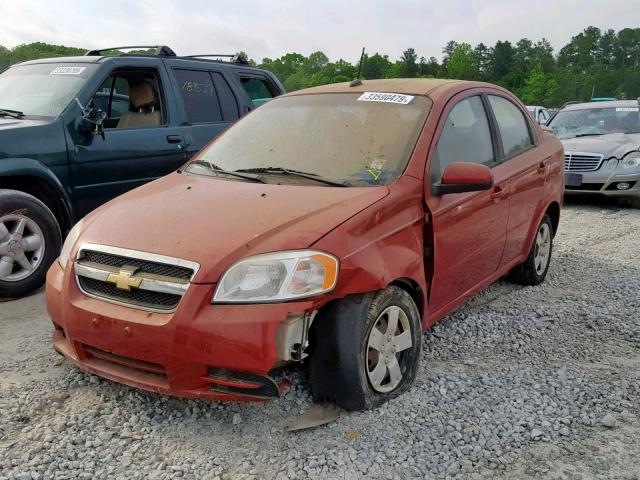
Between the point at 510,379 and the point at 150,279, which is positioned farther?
the point at 510,379

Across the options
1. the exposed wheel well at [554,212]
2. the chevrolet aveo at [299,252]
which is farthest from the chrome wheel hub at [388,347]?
the exposed wheel well at [554,212]

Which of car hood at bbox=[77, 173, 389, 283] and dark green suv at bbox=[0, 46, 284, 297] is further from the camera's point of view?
dark green suv at bbox=[0, 46, 284, 297]

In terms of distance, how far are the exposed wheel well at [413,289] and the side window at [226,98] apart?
3815 millimetres

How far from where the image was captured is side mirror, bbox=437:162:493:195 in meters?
3.33

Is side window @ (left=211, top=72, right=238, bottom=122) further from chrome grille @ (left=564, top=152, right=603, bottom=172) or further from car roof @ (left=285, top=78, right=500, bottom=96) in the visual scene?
chrome grille @ (left=564, top=152, right=603, bottom=172)

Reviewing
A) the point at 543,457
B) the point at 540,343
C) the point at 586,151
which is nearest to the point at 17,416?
the point at 543,457

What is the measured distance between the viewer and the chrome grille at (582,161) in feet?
29.7

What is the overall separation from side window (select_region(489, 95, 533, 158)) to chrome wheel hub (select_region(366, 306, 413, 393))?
1.91m

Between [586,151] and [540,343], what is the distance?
621 cm

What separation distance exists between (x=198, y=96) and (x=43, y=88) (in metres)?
1.47

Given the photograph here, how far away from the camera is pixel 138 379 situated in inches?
108

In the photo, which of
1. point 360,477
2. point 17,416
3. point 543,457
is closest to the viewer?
point 360,477

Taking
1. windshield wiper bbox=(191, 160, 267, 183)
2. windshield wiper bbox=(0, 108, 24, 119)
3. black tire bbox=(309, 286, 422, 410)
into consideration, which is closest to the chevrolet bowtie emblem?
black tire bbox=(309, 286, 422, 410)

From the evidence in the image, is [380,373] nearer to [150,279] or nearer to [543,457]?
[543,457]
